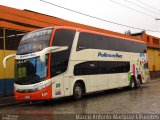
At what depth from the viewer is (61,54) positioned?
16.4 metres

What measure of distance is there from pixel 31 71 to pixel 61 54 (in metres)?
1.73

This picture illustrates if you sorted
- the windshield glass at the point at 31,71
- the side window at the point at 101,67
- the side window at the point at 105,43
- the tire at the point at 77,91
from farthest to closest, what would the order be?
the side window at the point at 105,43 < the side window at the point at 101,67 < the tire at the point at 77,91 < the windshield glass at the point at 31,71

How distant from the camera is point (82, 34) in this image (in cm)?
1833

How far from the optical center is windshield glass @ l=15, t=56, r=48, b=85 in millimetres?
15531

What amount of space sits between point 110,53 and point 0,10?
727cm

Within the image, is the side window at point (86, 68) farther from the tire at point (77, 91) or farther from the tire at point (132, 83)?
the tire at point (132, 83)

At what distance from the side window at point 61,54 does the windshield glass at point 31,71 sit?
51cm

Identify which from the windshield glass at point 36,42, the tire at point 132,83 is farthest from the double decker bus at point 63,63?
the tire at point 132,83

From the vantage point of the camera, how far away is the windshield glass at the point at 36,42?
15.9 metres

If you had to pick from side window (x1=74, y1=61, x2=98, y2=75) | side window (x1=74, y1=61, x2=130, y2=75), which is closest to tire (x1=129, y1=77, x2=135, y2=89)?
side window (x1=74, y1=61, x2=130, y2=75)

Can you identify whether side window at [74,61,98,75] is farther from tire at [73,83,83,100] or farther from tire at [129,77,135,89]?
tire at [129,77,135,89]

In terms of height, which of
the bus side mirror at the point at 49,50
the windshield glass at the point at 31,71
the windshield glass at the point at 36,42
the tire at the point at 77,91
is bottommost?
the tire at the point at 77,91

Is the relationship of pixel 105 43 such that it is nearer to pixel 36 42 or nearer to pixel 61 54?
pixel 61 54

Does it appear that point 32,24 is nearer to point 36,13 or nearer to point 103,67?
point 36,13
